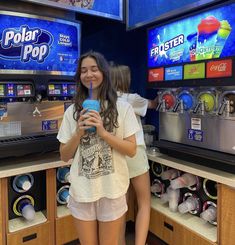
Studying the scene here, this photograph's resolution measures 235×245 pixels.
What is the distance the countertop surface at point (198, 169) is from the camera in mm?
1478

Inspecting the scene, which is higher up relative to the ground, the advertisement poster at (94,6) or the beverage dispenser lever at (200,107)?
the advertisement poster at (94,6)

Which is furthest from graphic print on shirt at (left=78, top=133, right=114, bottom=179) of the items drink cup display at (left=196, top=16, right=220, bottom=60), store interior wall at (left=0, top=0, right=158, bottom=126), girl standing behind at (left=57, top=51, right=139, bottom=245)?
store interior wall at (left=0, top=0, right=158, bottom=126)

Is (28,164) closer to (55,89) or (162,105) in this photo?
(55,89)

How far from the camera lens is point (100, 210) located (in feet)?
4.13

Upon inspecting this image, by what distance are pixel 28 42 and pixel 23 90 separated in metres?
0.27

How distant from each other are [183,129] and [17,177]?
1.06 metres

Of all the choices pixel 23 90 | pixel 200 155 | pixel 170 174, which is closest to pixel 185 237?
pixel 170 174

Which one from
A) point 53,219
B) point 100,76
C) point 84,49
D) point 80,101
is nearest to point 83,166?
point 80,101

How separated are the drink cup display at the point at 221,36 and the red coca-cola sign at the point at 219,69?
4 centimetres

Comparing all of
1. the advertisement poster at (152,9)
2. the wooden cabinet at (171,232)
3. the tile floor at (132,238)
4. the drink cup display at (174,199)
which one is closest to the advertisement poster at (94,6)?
the advertisement poster at (152,9)

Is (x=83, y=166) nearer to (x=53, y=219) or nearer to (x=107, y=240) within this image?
(x=107, y=240)

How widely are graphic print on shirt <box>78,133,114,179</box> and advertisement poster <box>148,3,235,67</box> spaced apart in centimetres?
78

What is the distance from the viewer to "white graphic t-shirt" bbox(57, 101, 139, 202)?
4.02 feet

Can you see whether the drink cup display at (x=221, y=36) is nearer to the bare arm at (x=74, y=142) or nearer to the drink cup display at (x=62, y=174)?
the bare arm at (x=74, y=142)
